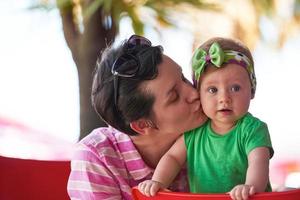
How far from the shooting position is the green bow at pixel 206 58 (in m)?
1.08

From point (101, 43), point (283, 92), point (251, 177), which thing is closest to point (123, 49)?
point (251, 177)

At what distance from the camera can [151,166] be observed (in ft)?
4.14

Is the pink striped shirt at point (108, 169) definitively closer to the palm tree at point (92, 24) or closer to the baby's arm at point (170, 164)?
the baby's arm at point (170, 164)

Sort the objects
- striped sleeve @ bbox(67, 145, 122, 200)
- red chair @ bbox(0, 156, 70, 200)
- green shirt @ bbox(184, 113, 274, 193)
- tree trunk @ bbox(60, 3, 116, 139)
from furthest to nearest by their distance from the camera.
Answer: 1. tree trunk @ bbox(60, 3, 116, 139)
2. red chair @ bbox(0, 156, 70, 200)
3. striped sleeve @ bbox(67, 145, 122, 200)
4. green shirt @ bbox(184, 113, 274, 193)

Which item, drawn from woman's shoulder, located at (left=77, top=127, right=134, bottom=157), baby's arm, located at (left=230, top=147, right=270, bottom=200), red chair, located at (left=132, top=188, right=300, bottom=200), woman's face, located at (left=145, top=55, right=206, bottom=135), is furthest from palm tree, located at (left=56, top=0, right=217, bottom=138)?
red chair, located at (left=132, top=188, right=300, bottom=200)

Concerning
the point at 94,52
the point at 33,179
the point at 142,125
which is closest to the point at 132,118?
the point at 142,125

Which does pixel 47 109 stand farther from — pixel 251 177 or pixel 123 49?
pixel 251 177

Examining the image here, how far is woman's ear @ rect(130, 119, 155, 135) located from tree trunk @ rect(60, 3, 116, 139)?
1.20m

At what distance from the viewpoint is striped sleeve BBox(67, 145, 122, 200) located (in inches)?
47.7

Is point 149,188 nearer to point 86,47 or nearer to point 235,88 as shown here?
point 235,88

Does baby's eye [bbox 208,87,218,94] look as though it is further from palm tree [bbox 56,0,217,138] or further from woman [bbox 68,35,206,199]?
palm tree [bbox 56,0,217,138]

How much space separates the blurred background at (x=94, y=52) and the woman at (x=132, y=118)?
1.18 meters

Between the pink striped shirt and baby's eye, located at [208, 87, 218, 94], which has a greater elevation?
baby's eye, located at [208, 87, 218, 94]

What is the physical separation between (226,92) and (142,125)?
20 cm
